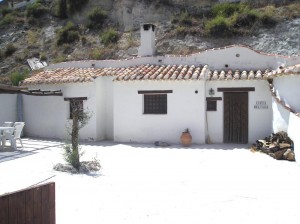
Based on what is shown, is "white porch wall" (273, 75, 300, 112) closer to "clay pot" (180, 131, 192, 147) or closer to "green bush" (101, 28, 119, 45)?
"clay pot" (180, 131, 192, 147)

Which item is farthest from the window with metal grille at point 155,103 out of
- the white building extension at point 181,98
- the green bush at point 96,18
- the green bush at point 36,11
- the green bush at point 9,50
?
the green bush at point 36,11

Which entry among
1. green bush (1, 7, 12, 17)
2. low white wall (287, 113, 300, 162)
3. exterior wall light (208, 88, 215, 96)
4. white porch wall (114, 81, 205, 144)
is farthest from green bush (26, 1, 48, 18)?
low white wall (287, 113, 300, 162)

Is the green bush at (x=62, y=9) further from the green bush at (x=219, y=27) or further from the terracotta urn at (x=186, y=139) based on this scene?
the terracotta urn at (x=186, y=139)

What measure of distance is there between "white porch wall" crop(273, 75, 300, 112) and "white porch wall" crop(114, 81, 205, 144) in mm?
3013

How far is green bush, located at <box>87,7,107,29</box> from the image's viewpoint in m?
34.5

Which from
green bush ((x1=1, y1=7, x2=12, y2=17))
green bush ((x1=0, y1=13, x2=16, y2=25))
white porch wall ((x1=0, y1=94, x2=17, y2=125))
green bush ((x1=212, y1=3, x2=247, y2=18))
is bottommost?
white porch wall ((x1=0, y1=94, x2=17, y2=125))

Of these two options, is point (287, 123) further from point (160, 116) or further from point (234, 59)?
point (160, 116)

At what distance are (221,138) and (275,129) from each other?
7.61ft

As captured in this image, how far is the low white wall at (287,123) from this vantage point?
33.5 ft

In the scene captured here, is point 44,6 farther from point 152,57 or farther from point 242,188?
point 242,188

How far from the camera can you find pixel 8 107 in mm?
17438

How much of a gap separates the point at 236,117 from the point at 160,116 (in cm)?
306

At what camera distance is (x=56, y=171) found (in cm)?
917

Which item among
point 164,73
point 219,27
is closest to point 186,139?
point 164,73
